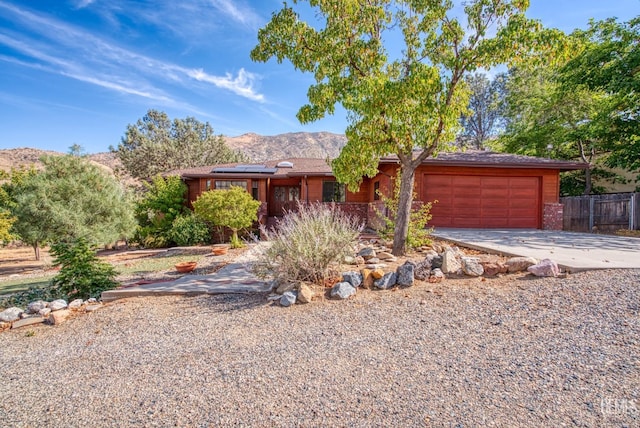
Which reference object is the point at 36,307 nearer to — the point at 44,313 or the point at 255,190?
the point at 44,313

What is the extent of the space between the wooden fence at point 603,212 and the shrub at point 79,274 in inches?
722

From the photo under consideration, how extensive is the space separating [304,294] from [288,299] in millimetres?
243

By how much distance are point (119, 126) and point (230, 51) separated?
70.4 feet

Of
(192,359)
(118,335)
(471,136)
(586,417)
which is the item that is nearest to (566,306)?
(586,417)

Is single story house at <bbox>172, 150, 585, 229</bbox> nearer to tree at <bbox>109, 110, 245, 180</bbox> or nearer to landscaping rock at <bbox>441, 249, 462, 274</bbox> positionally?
landscaping rock at <bbox>441, 249, 462, 274</bbox>

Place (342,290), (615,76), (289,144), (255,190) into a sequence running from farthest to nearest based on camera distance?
(289,144)
(255,190)
(615,76)
(342,290)

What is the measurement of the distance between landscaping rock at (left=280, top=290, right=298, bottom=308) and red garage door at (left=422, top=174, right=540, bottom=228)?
9.07 m

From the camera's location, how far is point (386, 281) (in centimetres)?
487

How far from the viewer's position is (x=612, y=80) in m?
12.9

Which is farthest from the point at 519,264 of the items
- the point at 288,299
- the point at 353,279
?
the point at 288,299

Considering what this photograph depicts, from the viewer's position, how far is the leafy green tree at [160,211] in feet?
46.1

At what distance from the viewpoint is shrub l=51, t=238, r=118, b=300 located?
18.8 feet

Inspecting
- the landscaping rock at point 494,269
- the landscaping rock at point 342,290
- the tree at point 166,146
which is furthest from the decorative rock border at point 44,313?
the tree at point 166,146

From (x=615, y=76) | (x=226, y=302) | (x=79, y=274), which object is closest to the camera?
(x=226, y=302)
